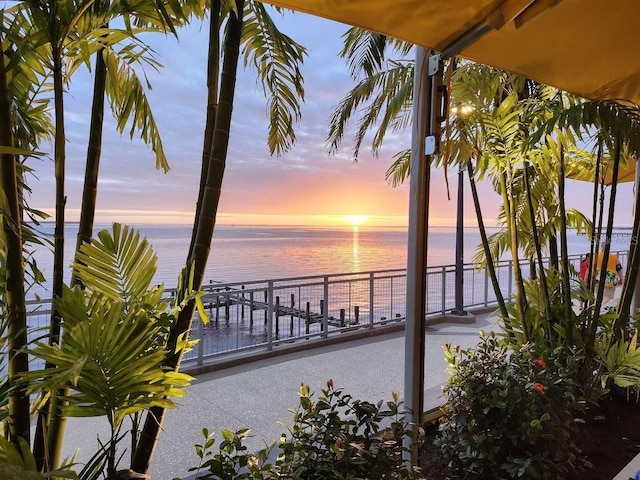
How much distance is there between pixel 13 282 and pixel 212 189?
60 cm

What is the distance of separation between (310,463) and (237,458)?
236 mm

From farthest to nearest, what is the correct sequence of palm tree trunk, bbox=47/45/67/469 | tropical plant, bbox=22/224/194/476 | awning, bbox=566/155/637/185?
awning, bbox=566/155/637/185 → palm tree trunk, bbox=47/45/67/469 → tropical plant, bbox=22/224/194/476

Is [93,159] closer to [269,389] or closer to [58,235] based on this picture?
[58,235]

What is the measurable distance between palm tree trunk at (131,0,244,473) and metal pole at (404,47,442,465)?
86 centimetres

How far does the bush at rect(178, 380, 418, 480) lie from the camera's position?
127 centimetres

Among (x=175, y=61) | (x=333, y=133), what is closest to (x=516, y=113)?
(x=175, y=61)

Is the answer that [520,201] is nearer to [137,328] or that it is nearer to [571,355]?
[571,355]

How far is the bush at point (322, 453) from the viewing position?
4.16 feet

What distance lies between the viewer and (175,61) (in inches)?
79.4

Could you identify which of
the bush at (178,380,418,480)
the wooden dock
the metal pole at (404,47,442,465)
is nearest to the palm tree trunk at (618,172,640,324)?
the metal pole at (404,47,442,465)

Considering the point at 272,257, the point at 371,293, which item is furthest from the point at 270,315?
the point at 272,257

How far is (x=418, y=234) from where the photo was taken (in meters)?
1.88

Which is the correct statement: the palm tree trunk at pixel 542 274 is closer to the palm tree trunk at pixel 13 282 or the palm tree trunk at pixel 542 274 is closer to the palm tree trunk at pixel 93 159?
the palm tree trunk at pixel 93 159

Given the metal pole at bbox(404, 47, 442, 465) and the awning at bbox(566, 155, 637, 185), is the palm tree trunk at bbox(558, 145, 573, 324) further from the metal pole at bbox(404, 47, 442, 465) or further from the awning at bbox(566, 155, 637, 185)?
the metal pole at bbox(404, 47, 442, 465)
